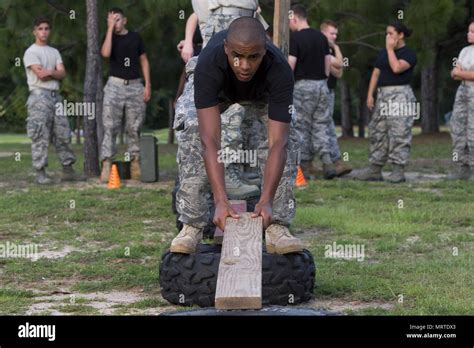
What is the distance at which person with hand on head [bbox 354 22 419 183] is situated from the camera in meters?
13.1

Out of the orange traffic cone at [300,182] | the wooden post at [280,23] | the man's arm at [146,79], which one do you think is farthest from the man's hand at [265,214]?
the man's arm at [146,79]

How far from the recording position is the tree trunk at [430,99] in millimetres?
28281

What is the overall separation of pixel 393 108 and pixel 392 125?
0.28 m

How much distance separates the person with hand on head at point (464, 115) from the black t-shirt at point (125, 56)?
404 cm

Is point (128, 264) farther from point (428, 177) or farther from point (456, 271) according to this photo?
point (428, 177)

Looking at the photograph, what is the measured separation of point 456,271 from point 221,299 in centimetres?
264

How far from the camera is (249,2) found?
8.59 m

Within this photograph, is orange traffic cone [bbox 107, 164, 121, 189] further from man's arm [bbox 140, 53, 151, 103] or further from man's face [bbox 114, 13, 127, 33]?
man's face [bbox 114, 13, 127, 33]

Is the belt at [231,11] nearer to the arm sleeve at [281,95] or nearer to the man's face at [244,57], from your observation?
the arm sleeve at [281,95]

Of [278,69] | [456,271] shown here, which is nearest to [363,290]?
[456,271]

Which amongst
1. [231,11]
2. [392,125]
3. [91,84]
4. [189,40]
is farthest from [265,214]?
[91,84]

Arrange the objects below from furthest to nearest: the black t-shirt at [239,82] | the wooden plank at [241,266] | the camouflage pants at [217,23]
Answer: the camouflage pants at [217,23], the black t-shirt at [239,82], the wooden plank at [241,266]

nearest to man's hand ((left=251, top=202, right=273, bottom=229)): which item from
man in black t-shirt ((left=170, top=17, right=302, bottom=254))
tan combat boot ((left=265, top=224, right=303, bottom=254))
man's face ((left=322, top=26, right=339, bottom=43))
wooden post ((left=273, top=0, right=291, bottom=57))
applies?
man in black t-shirt ((left=170, top=17, right=302, bottom=254))

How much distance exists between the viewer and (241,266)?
5.23 m
